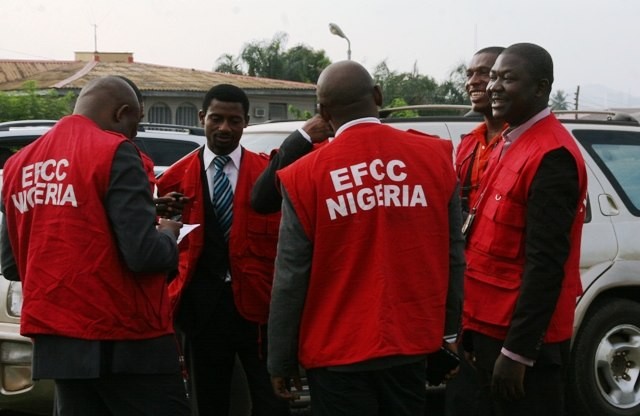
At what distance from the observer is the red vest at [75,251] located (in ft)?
12.0

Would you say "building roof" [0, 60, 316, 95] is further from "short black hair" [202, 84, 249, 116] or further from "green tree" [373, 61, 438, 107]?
"short black hair" [202, 84, 249, 116]

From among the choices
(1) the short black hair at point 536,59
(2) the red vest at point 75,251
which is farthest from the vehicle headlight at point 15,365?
(1) the short black hair at point 536,59

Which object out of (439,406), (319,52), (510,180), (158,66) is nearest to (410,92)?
(158,66)

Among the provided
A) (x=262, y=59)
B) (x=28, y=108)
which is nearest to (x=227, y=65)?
(x=262, y=59)

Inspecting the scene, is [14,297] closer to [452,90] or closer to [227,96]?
[227,96]

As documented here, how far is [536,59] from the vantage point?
4.00 m

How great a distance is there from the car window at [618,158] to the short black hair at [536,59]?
8.26 ft

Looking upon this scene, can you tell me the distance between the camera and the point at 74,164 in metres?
3.66

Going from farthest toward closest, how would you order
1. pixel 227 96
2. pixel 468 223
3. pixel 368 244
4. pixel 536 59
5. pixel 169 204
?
pixel 227 96 → pixel 169 204 → pixel 468 223 → pixel 536 59 → pixel 368 244

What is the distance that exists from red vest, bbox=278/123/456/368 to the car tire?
106 inches

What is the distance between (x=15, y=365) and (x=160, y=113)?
106 feet

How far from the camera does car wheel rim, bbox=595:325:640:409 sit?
20.2ft

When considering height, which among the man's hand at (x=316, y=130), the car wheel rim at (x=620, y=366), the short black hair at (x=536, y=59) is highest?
the short black hair at (x=536, y=59)

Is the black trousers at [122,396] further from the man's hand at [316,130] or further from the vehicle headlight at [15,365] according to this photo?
the vehicle headlight at [15,365]
